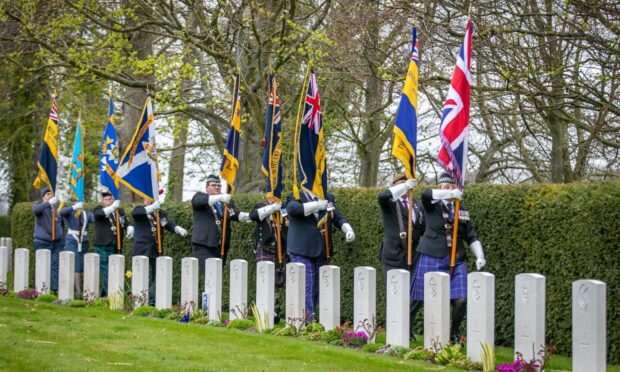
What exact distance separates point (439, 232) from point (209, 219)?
4.57 meters

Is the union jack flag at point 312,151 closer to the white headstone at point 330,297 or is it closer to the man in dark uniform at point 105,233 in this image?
the white headstone at point 330,297

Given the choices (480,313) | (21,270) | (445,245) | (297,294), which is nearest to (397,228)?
(445,245)

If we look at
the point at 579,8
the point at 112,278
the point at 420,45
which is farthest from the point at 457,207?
the point at 112,278

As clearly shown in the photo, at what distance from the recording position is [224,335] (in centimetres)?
1052

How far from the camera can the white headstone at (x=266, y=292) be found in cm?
1122

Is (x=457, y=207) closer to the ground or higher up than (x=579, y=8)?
closer to the ground

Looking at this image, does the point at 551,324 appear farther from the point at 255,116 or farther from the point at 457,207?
the point at 255,116

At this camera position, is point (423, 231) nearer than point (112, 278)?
Yes

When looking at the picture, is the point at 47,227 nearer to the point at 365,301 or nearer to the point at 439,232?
the point at 365,301

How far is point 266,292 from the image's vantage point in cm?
1128

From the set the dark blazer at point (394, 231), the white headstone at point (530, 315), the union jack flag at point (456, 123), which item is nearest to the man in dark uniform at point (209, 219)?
the dark blazer at point (394, 231)

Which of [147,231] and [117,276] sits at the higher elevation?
[147,231]

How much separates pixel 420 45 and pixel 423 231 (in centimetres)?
416

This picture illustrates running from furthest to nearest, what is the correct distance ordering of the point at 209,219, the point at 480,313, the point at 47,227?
1. the point at 47,227
2. the point at 209,219
3. the point at 480,313
